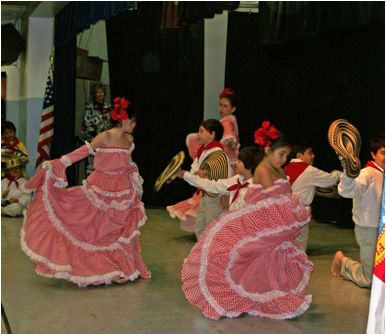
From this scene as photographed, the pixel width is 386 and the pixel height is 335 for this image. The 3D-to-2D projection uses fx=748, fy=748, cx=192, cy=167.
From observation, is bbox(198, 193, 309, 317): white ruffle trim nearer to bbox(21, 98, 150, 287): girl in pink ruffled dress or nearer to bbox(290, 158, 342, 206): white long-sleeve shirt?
bbox(21, 98, 150, 287): girl in pink ruffled dress

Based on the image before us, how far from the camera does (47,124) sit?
10148 mm

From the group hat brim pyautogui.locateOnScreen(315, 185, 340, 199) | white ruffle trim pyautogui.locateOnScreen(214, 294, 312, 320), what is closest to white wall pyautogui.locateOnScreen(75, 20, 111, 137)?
hat brim pyautogui.locateOnScreen(315, 185, 340, 199)

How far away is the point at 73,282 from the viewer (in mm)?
5160

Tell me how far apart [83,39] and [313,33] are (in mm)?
4342

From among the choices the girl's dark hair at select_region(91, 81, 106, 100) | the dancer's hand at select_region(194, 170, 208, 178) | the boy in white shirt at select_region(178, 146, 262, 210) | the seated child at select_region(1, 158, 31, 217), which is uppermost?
the girl's dark hair at select_region(91, 81, 106, 100)

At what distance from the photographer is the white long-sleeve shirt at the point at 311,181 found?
600 cm

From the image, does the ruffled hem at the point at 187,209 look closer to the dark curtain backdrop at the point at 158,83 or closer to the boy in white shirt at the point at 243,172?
the boy in white shirt at the point at 243,172

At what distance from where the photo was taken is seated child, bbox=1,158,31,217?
888 cm

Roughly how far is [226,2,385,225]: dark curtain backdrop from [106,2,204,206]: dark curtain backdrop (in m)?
0.52

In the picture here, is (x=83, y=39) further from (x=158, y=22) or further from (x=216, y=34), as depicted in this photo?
(x=158, y=22)

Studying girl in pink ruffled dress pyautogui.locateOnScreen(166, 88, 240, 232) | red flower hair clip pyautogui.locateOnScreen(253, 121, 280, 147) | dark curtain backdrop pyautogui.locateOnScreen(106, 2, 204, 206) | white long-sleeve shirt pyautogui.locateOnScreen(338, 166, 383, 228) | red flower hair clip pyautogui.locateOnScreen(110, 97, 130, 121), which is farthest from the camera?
dark curtain backdrop pyautogui.locateOnScreen(106, 2, 204, 206)

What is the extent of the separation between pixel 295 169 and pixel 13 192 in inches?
161

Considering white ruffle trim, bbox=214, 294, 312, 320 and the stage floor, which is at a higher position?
white ruffle trim, bbox=214, 294, 312, 320

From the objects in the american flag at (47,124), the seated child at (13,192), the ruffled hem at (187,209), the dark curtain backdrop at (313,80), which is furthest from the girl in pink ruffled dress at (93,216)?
the american flag at (47,124)
